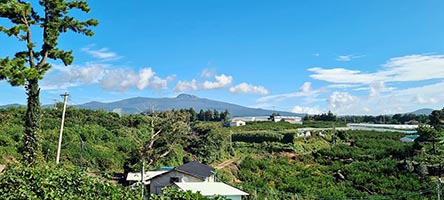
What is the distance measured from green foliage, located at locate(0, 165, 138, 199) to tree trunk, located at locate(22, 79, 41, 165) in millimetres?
7341

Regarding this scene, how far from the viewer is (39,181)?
650 cm

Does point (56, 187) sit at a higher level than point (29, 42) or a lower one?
lower

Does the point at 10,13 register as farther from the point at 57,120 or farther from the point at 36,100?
the point at 57,120

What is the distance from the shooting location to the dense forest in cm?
2088

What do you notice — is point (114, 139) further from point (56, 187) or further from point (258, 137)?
point (258, 137)

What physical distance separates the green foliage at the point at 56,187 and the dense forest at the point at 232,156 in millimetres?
8208

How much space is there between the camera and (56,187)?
6.37m

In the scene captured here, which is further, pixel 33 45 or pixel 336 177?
pixel 336 177

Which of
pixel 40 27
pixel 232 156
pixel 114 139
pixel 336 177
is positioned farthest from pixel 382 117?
pixel 40 27

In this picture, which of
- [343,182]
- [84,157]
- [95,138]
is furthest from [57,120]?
[343,182]

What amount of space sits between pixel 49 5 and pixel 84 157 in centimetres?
1069

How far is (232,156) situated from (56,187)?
104 feet

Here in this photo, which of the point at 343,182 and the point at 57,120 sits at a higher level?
the point at 57,120

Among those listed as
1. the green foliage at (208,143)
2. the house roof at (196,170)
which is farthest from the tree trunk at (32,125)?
the green foliage at (208,143)
